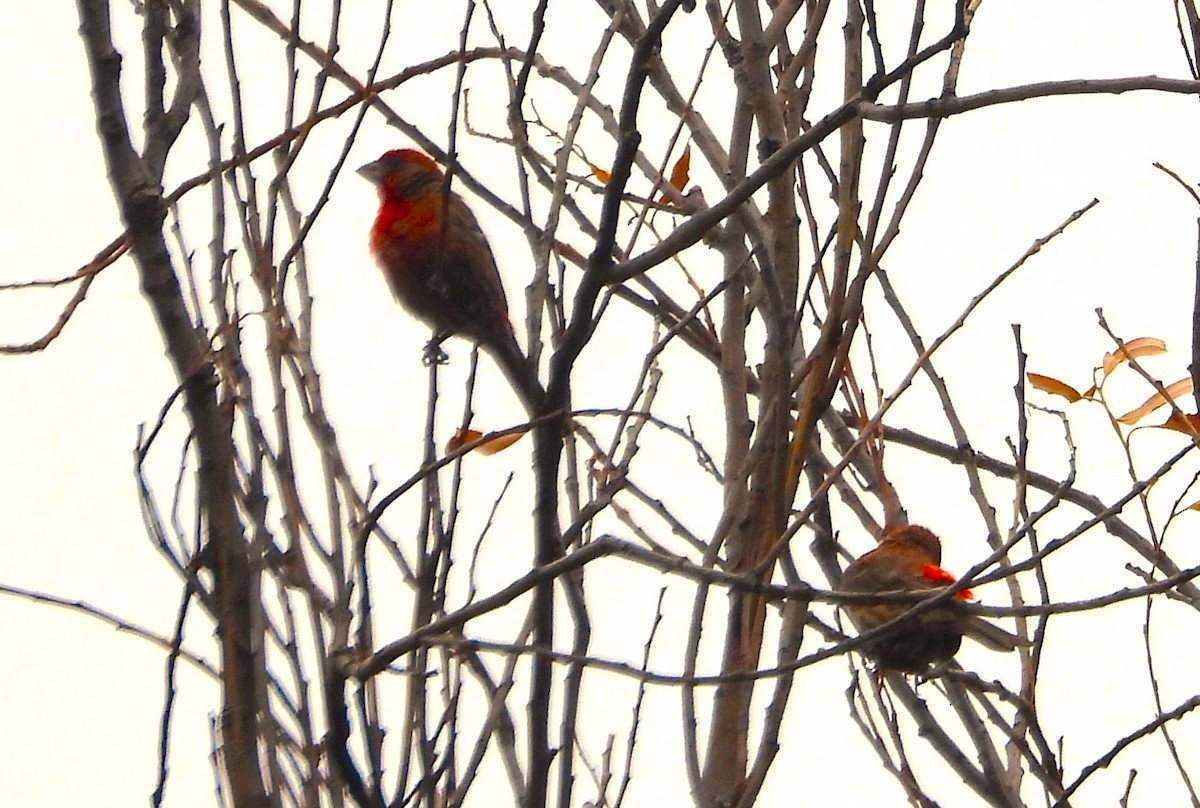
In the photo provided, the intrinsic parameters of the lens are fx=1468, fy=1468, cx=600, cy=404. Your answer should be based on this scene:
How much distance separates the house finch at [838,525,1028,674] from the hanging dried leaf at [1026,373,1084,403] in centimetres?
40

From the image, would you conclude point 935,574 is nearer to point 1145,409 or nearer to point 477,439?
point 1145,409

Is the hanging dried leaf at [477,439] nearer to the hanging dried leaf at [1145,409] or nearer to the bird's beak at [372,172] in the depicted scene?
the hanging dried leaf at [1145,409]

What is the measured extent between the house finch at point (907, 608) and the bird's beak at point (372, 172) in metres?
2.29

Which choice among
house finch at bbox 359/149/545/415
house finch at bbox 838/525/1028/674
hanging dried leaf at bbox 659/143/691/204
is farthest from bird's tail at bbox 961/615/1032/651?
house finch at bbox 359/149/545/415

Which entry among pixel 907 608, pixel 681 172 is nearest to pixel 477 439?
pixel 907 608

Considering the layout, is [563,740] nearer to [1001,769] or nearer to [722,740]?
[722,740]

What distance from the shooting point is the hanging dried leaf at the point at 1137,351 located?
3035mm

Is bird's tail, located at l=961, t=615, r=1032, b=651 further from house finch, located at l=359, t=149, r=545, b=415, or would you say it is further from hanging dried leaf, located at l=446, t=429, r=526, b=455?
house finch, located at l=359, t=149, r=545, b=415

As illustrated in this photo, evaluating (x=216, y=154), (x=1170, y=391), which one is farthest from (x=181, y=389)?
(x=1170, y=391)

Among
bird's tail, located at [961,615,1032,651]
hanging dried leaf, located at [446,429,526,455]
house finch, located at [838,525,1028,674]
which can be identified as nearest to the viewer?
hanging dried leaf, located at [446,429,526,455]

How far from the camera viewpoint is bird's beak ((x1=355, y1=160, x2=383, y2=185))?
471 centimetres

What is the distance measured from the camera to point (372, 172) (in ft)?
15.6

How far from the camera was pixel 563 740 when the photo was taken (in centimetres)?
200

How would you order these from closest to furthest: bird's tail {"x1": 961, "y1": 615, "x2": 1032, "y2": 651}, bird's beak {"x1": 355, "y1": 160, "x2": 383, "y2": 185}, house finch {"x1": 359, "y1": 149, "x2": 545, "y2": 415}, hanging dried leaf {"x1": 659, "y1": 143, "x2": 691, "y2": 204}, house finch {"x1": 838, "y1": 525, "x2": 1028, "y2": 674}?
house finch {"x1": 838, "y1": 525, "x2": 1028, "y2": 674}, bird's tail {"x1": 961, "y1": 615, "x2": 1032, "y2": 651}, hanging dried leaf {"x1": 659, "y1": 143, "x2": 691, "y2": 204}, house finch {"x1": 359, "y1": 149, "x2": 545, "y2": 415}, bird's beak {"x1": 355, "y1": 160, "x2": 383, "y2": 185}
